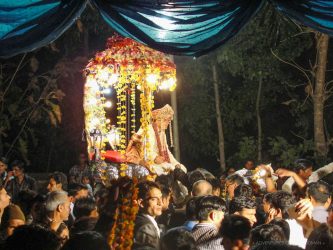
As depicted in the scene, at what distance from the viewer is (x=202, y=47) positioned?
5371mm

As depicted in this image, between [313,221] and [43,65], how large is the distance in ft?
39.0

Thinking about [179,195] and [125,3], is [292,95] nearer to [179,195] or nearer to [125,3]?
[179,195]

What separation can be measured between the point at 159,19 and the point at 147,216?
2141 mm

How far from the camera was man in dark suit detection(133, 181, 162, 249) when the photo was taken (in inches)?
194

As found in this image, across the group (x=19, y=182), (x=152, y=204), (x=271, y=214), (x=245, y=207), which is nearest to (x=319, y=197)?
(x=271, y=214)

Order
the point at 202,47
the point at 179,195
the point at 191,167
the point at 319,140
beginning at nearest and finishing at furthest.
A: the point at 202,47 → the point at 179,195 → the point at 319,140 → the point at 191,167

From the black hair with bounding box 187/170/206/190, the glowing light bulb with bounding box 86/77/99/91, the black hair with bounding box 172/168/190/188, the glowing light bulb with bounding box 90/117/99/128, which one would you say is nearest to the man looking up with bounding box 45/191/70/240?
the black hair with bounding box 187/170/206/190

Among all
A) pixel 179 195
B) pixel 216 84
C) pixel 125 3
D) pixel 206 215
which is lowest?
pixel 179 195

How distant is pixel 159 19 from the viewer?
525 cm

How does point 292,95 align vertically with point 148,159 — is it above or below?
above

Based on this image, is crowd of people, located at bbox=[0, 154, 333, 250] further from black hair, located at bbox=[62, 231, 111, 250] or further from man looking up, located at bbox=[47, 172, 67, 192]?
man looking up, located at bbox=[47, 172, 67, 192]

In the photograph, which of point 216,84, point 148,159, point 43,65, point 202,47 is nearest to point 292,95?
point 216,84

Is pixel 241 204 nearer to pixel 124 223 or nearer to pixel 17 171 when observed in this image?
pixel 124 223

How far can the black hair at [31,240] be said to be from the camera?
10.0ft
